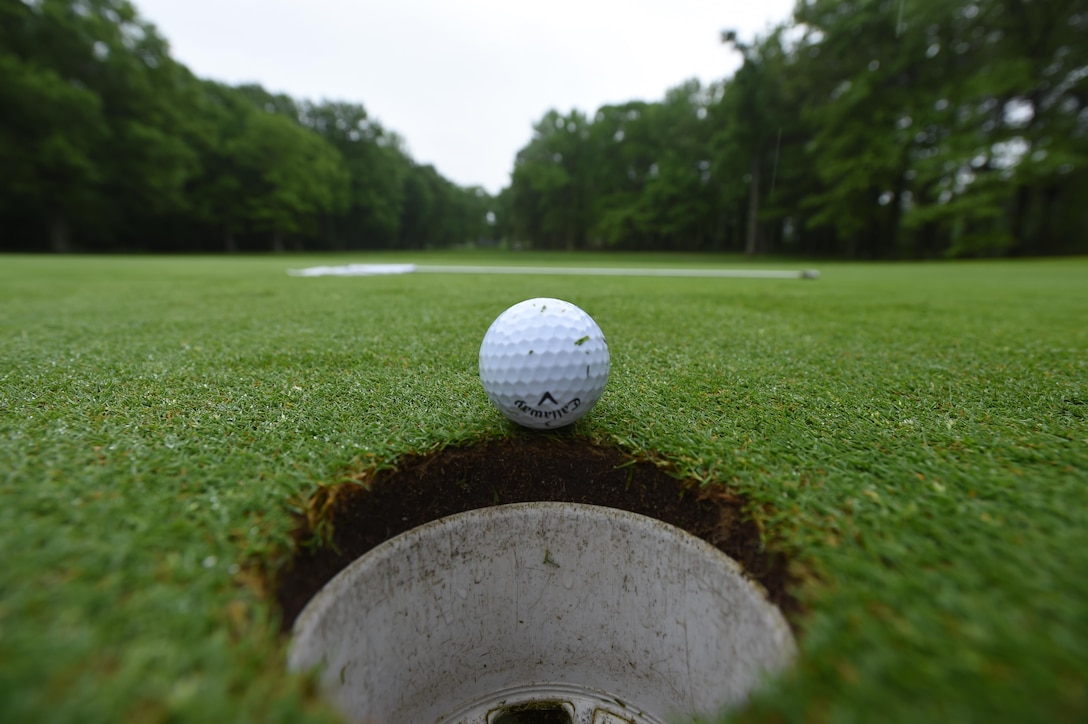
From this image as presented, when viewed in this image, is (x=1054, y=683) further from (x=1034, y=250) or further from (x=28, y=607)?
(x=1034, y=250)

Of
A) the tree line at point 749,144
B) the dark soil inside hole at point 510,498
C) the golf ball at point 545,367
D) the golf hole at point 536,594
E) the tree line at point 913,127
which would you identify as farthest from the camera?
the tree line at point 749,144

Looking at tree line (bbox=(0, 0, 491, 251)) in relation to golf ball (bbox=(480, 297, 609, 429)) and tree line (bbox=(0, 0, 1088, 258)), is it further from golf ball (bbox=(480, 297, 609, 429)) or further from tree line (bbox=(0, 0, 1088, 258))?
golf ball (bbox=(480, 297, 609, 429))

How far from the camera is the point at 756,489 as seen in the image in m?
1.27

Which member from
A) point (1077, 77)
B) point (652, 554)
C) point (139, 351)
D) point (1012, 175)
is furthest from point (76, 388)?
point (1077, 77)

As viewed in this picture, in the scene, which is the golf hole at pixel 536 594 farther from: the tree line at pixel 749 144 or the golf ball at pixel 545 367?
the tree line at pixel 749 144

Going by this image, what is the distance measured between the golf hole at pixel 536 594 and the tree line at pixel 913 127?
79.9 feet

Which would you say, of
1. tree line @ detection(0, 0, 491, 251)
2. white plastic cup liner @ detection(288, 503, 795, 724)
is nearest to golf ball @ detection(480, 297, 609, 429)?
white plastic cup liner @ detection(288, 503, 795, 724)

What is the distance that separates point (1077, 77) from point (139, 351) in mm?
30649

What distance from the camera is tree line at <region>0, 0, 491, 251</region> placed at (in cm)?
2238

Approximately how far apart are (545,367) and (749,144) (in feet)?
97.1

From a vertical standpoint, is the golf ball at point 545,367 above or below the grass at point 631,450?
above

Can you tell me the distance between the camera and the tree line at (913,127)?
19.3 metres

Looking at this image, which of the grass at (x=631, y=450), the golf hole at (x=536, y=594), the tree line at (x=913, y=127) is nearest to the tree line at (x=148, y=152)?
the tree line at (x=913, y=127)

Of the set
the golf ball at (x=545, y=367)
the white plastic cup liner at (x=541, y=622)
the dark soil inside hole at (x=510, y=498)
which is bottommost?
the white plastic cup liner at (x=541, y=622)
